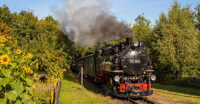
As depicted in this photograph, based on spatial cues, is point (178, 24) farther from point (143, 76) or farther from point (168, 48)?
point (143, 76)

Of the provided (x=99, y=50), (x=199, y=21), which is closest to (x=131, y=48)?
(x=99, y=50)

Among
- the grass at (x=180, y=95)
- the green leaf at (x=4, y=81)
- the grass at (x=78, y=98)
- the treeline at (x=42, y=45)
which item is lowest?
the grass at (x=180, y=95)

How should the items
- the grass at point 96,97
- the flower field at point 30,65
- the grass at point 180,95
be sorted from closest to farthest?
the flower field at point 30,65 < the grass at point 96,97 < the grass at point 180,95

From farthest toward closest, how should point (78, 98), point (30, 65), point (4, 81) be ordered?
point (78, 98)
point (30, 65)
point (4, 81)

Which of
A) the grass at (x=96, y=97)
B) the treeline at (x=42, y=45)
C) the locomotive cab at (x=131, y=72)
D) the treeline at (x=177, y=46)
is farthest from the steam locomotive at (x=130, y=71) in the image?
the treeline at (x=177, y=46)

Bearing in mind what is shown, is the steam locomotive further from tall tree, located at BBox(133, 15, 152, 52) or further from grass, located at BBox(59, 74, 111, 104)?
tall tree, located at BBox(133, 15, 152, 52)

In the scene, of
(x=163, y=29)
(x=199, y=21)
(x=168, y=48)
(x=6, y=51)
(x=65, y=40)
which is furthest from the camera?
(x=199, y=21)

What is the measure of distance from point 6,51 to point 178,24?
22.0 m

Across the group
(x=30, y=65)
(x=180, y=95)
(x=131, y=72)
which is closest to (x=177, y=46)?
(x=180, y=95)

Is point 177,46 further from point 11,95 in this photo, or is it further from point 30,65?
point 11,95

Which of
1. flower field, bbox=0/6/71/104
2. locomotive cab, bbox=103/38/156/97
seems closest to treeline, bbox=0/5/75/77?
flower field, bbox=0/6/71/104

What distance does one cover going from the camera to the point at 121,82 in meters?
11.5

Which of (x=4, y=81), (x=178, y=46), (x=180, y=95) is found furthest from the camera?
(x=178, y=46)

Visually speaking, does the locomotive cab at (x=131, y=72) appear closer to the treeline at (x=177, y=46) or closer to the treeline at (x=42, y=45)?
the treeline at (x=42, y=45)
